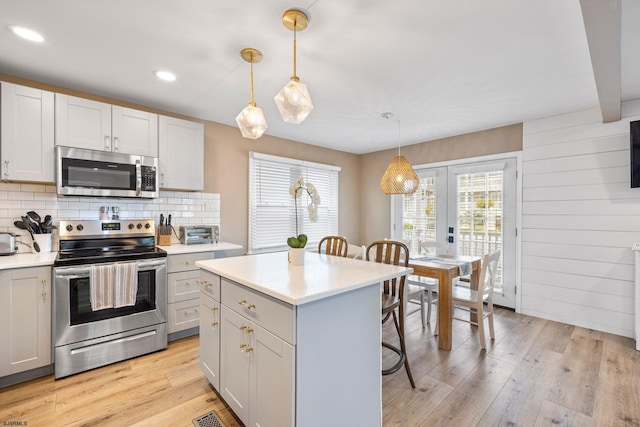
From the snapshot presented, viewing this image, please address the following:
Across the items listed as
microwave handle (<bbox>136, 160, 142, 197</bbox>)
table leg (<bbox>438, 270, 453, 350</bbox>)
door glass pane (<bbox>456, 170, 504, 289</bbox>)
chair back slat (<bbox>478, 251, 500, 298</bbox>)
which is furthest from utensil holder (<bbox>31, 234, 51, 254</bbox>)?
door glass pane (<bbox>456, 170, 504, 289</bbox>)

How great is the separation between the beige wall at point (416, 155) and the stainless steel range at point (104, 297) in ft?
12.1

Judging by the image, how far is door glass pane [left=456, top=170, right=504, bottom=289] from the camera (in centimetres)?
388

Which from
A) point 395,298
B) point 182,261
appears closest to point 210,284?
point 182,261

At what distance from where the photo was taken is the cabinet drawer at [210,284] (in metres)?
1.89

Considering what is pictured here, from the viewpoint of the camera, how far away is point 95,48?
6.74 feet

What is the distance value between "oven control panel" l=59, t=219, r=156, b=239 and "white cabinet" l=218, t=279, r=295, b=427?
177 cm

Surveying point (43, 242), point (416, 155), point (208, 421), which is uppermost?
point (416, 155)

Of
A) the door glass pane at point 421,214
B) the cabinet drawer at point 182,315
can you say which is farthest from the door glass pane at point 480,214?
the cabinet drawer at point 182,315

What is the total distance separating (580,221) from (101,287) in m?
4.85

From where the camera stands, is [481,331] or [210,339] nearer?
[210,339]

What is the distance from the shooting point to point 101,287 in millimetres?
2350

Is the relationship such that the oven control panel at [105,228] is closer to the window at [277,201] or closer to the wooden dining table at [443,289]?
the window at [277,201]

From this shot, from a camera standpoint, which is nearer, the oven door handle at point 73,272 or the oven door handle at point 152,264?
the oven door handle at point 73,272

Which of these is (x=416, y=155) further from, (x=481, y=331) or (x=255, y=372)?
(x=255, y=372)
